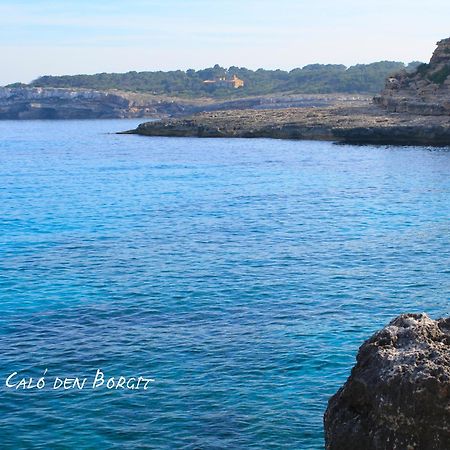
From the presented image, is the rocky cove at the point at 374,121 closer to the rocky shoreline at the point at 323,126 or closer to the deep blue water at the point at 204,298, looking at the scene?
the rocky shoreline at the point at 323,126

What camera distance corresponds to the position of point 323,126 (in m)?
121

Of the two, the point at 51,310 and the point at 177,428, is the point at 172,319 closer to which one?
the point at 51,310

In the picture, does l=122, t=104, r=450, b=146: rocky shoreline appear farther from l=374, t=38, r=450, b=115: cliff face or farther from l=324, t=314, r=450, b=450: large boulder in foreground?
l=324, t=314, r=450, b=450: large boulder in foreground

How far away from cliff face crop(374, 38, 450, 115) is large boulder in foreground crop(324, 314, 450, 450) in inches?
4043

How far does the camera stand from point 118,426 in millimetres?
17328

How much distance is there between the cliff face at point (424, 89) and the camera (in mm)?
114037

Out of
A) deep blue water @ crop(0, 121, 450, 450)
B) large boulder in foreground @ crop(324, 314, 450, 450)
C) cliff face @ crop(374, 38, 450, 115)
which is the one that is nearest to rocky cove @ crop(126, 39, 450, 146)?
cliff face @ crop(374, 38, 450, 115)

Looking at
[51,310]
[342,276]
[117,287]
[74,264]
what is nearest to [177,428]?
[51,310]

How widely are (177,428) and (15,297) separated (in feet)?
44.1

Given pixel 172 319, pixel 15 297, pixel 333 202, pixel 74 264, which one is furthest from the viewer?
pixel 333 202

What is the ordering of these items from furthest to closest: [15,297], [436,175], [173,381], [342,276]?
[436,175], [342,276], [15,297], [173,381]

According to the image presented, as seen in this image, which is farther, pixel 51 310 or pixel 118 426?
pixel 51 310

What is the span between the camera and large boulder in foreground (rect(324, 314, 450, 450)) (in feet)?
35.9

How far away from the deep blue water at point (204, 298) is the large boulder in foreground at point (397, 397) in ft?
15.9
